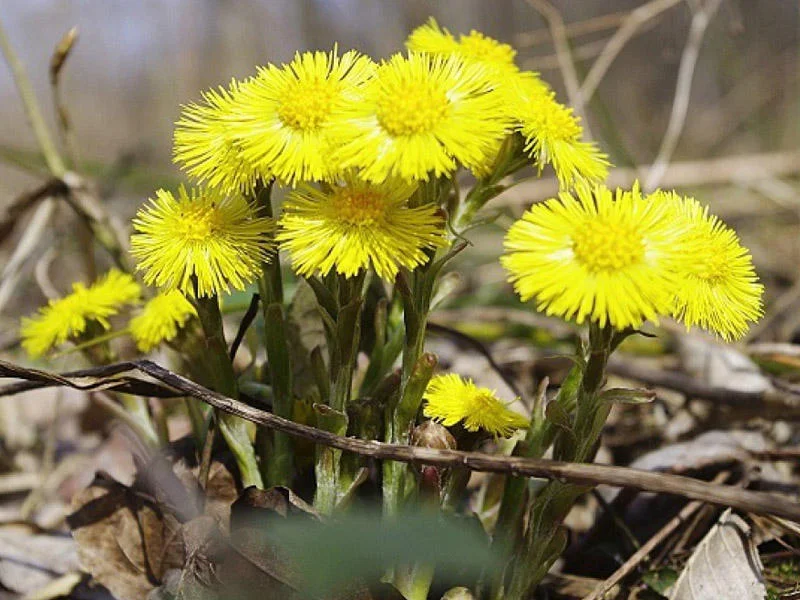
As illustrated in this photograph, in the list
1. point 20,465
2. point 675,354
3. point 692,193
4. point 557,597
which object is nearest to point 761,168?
point 692,193

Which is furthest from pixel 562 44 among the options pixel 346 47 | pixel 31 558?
pixel 346 47

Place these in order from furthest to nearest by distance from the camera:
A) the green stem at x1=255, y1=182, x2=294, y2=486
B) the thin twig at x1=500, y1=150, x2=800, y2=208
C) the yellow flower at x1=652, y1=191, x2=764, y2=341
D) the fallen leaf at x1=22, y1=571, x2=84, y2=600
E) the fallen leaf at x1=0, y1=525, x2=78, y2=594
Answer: the thin twig at x1=500, y1=150, x2=800, y2=208, the fallen leaf at x1=0, y1=525, x2=78, y2=594, the fallen leaf at x1=22, y1=571, x2=84, y2=600, the green stem at x1=255, y1=182, x2=294, y2=486, the yellow flower at x1=652, y1=191, x2=764, y2=341

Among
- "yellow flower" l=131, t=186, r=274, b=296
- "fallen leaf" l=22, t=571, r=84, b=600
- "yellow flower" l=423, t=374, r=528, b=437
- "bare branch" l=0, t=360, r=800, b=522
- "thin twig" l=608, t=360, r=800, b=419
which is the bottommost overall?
"fallen leaf" l=22, t=571, r=84, b=600

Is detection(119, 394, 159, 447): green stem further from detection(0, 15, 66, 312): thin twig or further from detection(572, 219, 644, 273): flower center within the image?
detection(572, 219, 644, 273): flower center

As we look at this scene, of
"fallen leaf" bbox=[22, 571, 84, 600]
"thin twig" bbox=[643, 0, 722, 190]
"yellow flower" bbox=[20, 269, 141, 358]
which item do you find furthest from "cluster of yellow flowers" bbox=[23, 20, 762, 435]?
"thin twig" bbox=[643, 0, 722, 190]

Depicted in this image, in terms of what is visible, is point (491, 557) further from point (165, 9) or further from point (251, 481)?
point (165, 9)

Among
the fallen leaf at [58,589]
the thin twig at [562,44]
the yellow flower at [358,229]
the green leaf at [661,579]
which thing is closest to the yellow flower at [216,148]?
the yellow flower at [358,229]

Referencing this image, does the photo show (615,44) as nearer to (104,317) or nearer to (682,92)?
(682,92)
